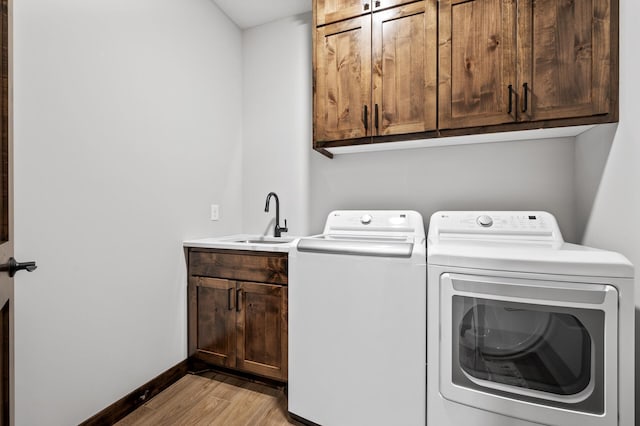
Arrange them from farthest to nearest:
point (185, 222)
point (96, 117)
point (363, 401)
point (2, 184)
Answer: point (185, 222)
point (96, 117)
point (363, 401)
point (2, 184)

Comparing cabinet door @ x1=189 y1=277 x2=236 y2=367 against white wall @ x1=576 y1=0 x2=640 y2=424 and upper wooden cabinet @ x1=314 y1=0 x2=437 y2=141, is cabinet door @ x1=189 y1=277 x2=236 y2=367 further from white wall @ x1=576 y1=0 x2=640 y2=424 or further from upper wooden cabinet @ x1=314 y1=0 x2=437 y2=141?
white wall @ x1=576 y1=0 x2=640 y2=424

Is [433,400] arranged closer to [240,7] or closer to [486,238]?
[486,238]

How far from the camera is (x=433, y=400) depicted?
129 cm

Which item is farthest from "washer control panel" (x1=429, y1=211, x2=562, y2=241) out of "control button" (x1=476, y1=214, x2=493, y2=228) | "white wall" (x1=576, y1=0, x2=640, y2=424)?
"white wall" (x1=576, y1=0, x2=640, y2=424)

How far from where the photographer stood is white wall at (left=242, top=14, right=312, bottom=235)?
2426 mm

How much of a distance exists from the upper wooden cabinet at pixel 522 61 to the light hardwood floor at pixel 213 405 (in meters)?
1.87

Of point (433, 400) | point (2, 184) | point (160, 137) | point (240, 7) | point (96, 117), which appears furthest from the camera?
point (240, 7)

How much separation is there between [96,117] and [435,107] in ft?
5.81

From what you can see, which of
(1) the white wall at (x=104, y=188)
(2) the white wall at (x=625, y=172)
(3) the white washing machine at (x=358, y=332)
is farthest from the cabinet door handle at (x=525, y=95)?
(1) the white wall at (x=104, y=188)

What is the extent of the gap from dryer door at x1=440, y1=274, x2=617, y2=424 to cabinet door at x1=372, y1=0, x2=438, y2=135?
945 millimetres

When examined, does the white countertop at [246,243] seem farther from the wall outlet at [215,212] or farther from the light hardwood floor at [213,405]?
the light hardwood floor at [213,405]

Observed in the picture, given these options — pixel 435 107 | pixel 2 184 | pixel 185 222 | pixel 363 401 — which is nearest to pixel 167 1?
pixel 185 222

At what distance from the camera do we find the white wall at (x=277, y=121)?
2.43 meters

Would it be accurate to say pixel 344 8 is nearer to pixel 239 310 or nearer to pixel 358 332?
pixel 358 332
